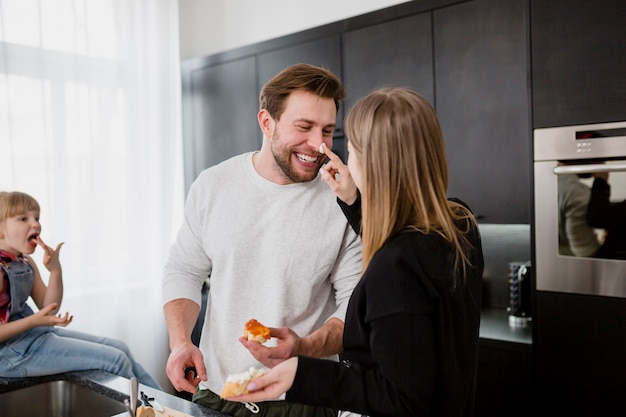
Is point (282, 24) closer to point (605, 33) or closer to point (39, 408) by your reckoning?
point (605, 33)

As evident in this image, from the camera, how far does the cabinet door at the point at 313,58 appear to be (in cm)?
312

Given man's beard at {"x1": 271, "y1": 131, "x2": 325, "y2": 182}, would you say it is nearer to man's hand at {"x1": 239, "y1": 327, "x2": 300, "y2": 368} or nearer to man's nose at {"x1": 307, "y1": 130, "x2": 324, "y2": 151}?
man's nose at {"x1": 307, "y1": 130, "x2": 324, "y2": 151}

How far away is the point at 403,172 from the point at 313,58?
2.23 meters

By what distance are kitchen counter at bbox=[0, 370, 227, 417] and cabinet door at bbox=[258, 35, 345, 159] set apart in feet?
5.80

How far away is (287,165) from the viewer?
171 cm

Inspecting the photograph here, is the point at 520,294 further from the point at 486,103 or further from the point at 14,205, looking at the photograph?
the point at 14,205

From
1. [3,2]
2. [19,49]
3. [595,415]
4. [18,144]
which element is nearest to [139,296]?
[18,144]

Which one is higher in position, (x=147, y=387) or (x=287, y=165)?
(x=287, y=165)

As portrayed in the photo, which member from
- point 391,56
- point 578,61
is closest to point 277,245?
point 578,61

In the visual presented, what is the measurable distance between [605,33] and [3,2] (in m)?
2.90

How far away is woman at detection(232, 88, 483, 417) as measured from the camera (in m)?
1.05

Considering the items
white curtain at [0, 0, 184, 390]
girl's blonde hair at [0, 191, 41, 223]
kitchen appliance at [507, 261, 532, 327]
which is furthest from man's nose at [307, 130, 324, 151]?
white curtain at [0, 0, 184, 390]

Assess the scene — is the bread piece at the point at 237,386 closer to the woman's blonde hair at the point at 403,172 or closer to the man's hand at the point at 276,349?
the man's hand at the point at 276,349

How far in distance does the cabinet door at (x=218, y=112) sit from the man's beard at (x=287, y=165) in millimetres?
1811
